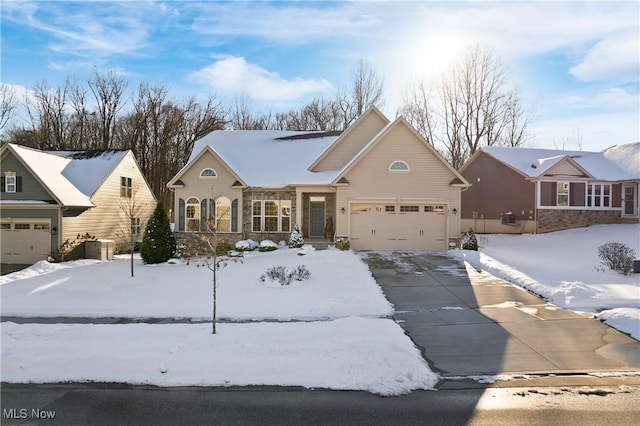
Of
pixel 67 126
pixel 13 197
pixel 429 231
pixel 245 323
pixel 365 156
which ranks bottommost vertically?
pixel 245 323

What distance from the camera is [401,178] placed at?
62.5 ft

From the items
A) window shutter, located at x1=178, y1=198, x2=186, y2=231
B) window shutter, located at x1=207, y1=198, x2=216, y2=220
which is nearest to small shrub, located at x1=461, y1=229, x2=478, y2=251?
window shutter, located at x1=207, y1=198, x2=216, y2=220

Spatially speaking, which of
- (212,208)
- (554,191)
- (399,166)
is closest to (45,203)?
(212,208)

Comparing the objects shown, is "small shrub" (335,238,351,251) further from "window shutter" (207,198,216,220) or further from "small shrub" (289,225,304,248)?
"window shutter" (207,198,216,220)

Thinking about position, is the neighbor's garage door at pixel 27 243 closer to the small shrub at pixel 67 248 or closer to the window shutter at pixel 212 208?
the small shrub at pixel 67 248

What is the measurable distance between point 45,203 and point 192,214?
761cm

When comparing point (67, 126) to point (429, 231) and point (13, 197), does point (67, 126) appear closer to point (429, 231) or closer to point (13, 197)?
point (13, 197)

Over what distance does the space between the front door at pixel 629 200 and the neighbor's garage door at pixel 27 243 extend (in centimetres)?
3546

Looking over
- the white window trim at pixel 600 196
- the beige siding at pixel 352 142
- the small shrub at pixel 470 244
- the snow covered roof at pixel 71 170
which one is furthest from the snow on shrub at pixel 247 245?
the white window trim at pixel 600 196

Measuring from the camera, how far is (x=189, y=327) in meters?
8.30

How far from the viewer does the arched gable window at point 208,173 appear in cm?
2095

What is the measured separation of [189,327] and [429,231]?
13740mm

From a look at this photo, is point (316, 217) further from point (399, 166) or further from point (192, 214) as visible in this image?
point (192, 214)

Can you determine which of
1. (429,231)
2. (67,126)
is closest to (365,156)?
(429,231)
